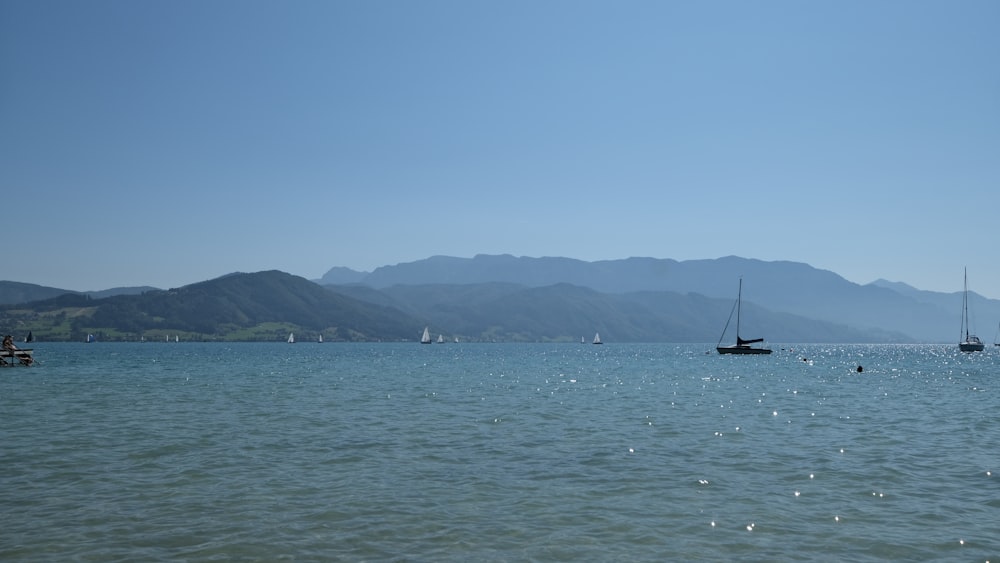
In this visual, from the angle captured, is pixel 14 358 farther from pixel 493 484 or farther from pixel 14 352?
pixel 493 484

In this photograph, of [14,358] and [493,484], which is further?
[14,358]

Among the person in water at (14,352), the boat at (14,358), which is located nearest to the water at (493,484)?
the boat at (14,358)

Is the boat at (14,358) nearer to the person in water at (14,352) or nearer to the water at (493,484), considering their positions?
the person in water at (14,352)

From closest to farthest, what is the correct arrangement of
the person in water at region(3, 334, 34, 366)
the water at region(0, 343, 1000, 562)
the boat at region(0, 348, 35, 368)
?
the water at region(0, 343, 1000, 562)
the boat at region(0, 348, 35, 368)
the person in water at region(3, 334, 34, 366)

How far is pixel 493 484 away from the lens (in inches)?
1016

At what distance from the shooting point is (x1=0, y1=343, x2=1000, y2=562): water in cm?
1839

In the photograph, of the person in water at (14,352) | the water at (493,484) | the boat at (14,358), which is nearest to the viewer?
the water at (493,484)

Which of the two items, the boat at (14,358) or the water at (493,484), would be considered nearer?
the water at (493,484)

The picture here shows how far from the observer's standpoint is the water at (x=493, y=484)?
18391 millimetres

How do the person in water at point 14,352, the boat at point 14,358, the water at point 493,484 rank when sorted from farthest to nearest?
the person in water at point 14,352 → the boat at point 14,358 → the water at point 493,484

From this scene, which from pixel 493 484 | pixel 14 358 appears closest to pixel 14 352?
pixel 14 358

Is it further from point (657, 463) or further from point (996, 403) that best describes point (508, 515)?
point (996, 403)

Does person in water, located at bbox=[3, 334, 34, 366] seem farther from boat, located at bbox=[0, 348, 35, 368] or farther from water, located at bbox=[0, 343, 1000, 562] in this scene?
water, located at bbox=[0, 343, 1000, 562]

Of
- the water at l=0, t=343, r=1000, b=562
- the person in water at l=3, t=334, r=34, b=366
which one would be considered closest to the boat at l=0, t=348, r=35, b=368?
the person in water at l=3, t=334, r=34, b=366
